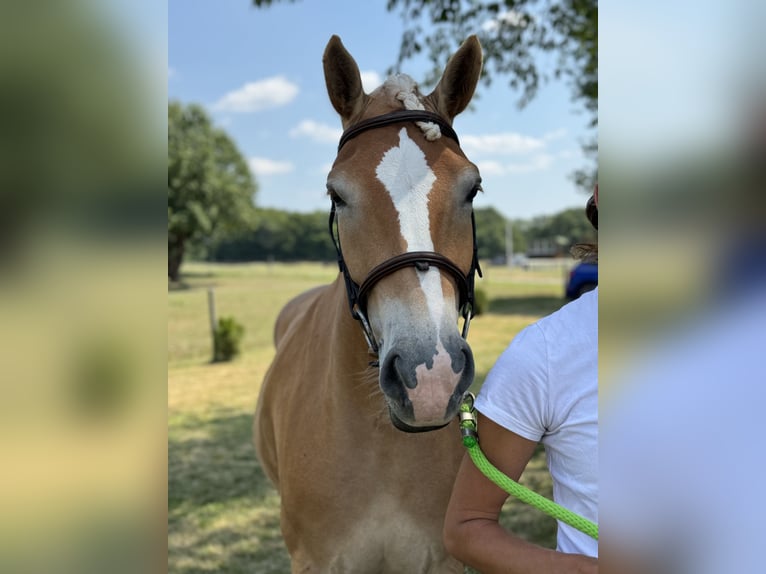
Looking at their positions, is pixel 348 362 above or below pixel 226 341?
above

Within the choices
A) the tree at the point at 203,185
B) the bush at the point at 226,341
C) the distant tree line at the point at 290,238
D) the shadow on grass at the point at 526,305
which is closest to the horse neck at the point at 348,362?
the bush at the point at 226,341

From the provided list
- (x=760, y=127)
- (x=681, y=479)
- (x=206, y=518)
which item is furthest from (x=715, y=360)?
(x=206, y=518)

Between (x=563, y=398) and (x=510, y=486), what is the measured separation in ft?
0.70

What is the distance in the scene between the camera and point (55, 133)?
58 centimetres

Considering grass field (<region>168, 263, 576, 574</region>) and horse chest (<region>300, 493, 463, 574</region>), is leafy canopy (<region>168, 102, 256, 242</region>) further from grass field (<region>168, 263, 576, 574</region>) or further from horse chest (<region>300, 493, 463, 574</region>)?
horse chest (<region>300, 493, 463, 574</region>)

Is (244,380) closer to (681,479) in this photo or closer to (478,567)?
(478,567)

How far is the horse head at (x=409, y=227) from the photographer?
1.40 metres

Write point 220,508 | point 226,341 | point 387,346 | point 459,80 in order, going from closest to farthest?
1. point 387,346
2. point 459,80
3. point 220,508
4. point 226,341

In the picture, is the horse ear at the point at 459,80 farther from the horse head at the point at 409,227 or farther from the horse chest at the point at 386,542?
the horse chest at the point at 386,542

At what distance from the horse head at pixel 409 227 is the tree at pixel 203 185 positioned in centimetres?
3493

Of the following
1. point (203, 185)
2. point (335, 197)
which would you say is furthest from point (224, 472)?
point (203, 185)

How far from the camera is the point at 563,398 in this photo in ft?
3.78

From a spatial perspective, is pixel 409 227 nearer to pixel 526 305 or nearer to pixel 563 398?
pixel 563 398

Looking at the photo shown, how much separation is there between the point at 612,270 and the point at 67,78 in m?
0.60
